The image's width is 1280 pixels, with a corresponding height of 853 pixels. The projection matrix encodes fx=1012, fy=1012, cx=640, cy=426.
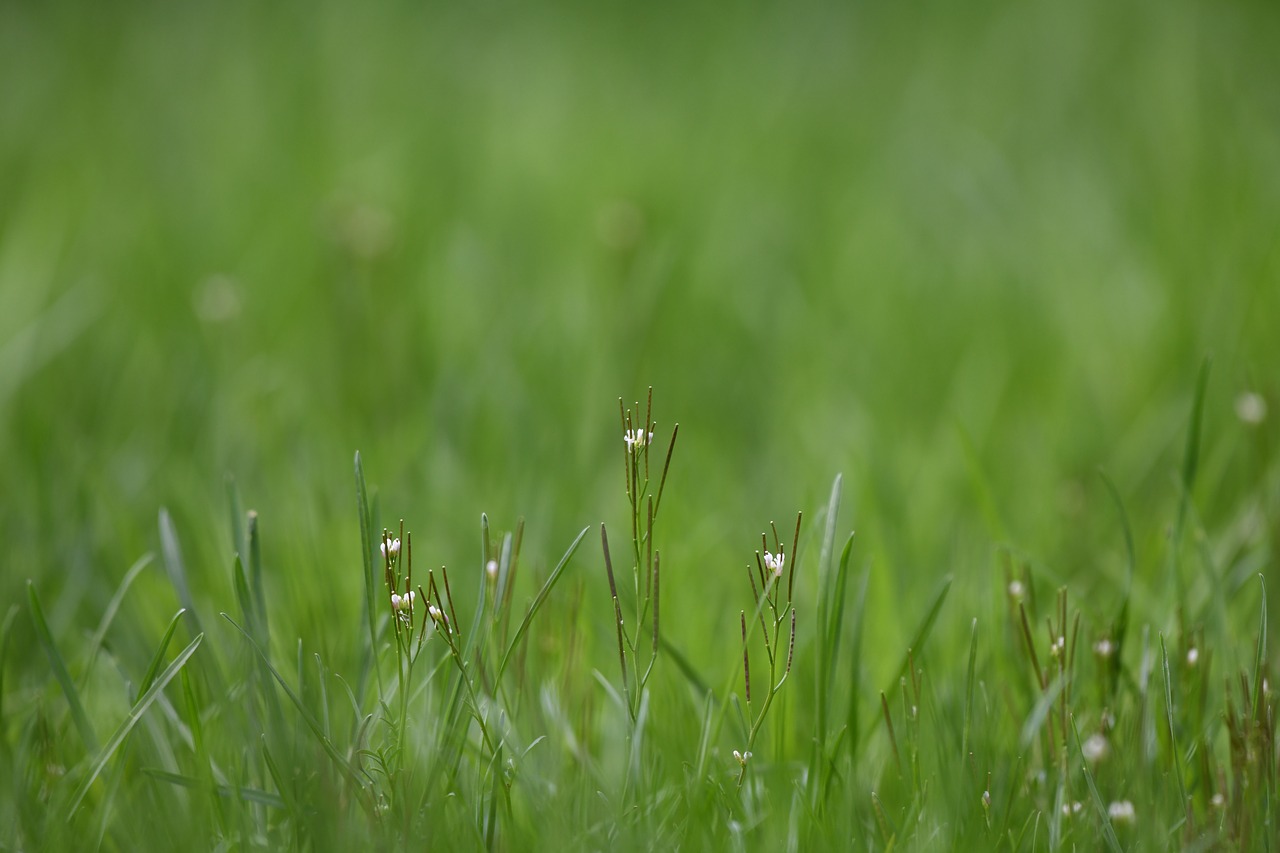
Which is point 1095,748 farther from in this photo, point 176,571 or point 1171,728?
point 176,571

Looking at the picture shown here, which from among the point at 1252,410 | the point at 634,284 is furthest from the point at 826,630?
the point at 634,284

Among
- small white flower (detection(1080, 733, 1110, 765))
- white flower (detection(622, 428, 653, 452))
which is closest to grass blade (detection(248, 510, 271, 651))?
white flower (detection(622, 428, 653, 452))

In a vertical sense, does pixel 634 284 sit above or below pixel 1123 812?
above

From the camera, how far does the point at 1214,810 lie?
1085 mm

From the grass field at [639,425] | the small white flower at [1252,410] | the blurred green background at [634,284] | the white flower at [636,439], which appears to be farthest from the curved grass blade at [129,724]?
the small white flower at [1252,410]

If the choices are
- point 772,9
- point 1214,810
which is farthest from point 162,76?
point 1214,810

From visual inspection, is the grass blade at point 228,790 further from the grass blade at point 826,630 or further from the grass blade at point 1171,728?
the grass blade at point 1171,728

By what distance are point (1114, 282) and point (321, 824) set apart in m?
2.15

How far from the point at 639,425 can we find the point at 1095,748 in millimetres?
1100

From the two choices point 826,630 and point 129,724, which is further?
point 826,630

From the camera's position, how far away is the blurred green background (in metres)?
1.73

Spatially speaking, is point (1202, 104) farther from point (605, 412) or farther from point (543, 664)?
point (543, 664)

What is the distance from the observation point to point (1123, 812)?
1033 millimetres

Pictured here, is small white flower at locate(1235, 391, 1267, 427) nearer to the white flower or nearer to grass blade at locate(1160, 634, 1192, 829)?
grass blade at locate(1160, 634, 1192, 829)
